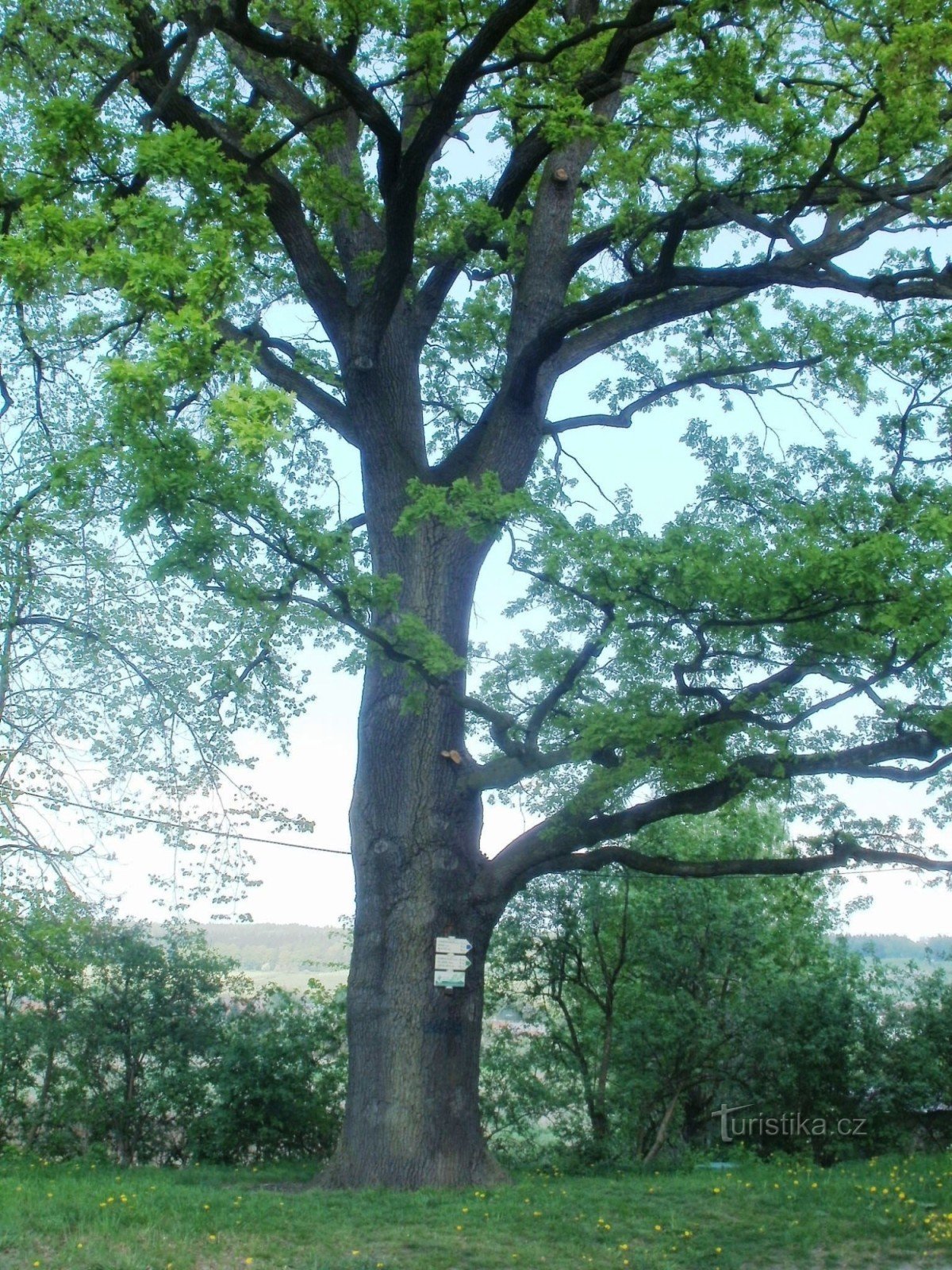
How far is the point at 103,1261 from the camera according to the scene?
6902 millimetres

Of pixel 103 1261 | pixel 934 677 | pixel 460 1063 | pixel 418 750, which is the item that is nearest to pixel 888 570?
pixel 934 677

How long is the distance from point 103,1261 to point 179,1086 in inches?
317

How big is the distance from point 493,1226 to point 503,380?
784 centimetres

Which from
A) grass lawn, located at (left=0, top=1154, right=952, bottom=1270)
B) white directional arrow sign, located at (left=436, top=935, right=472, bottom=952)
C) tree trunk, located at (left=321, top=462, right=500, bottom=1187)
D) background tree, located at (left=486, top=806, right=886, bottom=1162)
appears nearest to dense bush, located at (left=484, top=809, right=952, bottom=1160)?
background tree, located at (left=486, top=806, right=886, bottom=1162)

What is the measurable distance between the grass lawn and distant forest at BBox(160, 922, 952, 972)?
5.44 m

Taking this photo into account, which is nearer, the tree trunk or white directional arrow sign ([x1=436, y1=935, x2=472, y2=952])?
the tree trunk

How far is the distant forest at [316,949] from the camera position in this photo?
1594cm

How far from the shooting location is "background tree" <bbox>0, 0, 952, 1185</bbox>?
8820mm

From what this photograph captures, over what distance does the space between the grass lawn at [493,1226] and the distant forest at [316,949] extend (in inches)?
214

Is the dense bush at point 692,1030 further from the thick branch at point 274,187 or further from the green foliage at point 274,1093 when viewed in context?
the thick branch at point 274,187

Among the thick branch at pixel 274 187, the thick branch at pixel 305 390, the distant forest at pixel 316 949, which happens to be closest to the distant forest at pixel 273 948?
the distant forest at pixel 316 949

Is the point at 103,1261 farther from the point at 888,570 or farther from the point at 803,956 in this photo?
the point at 803,956

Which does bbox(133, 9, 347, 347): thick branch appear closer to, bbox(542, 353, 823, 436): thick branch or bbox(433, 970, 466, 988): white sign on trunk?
bbox(542, 353, 823, 436): thick branch

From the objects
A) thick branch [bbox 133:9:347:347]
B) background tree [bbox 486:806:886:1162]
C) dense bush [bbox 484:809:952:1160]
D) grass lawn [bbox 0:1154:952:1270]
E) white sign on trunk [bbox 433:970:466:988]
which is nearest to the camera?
grass lawn [bbox 0:1154:952:1270]
